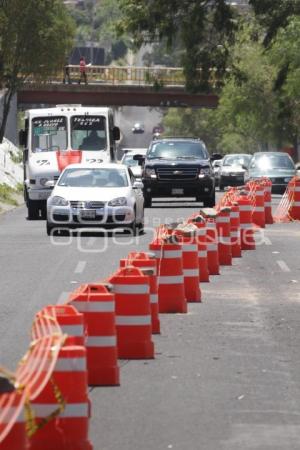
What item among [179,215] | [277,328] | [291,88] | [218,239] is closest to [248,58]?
[291,88]

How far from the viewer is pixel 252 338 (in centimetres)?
1491

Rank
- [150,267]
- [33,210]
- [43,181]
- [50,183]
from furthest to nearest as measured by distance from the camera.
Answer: [33,210]
[43,181]
[50,183]
[150,267]

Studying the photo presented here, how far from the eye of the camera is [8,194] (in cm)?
5022

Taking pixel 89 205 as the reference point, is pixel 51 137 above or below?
below

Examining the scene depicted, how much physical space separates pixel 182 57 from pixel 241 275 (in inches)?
1478

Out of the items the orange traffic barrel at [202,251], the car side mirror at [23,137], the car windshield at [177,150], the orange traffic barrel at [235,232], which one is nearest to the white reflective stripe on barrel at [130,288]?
the orange traffic barrel at [202,251]

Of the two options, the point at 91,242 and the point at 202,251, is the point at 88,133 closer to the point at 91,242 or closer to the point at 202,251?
the point at 91,242

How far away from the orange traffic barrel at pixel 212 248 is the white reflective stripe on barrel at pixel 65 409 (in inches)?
530

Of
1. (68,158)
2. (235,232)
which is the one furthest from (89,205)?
(68,158)

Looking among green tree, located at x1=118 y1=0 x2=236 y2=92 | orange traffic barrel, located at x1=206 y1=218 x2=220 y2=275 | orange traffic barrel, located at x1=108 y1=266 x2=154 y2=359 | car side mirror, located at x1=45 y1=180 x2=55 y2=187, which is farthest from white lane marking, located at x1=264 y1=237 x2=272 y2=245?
green tree, located at x1=118 y1=0 x2=236 y2=92

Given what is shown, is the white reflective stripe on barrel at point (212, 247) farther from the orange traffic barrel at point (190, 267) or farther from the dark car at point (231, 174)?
the dark car at point (231, 174)

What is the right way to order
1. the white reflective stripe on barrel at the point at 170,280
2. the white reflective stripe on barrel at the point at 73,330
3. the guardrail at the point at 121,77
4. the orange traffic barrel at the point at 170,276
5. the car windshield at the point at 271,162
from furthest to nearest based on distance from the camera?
the guardrail at the point at 121,77 → the car windshield at the point at 271,162 → the white reflective stripe on barrel at the point at 170,280 → the orange traffic barrel at the point at 170,276 → the white reflective stripe on barrel at the point at 73,330

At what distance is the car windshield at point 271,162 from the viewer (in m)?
56.1

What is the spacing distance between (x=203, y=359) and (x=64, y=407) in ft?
17.5
